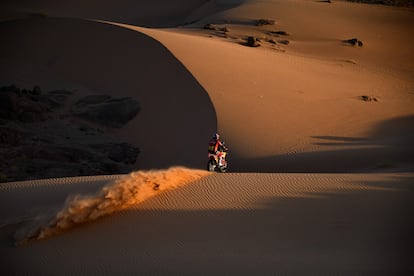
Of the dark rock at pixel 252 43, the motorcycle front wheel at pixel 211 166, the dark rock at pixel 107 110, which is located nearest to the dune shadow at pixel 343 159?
the motorcycle front wheel at pixel 211 166

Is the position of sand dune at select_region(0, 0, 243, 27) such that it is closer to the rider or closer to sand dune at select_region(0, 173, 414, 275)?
the rider

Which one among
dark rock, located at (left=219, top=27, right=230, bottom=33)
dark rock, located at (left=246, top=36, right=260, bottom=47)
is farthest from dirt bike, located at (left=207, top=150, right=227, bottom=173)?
dark rock, located at (left=219, top=27, right=230, bottom=33)

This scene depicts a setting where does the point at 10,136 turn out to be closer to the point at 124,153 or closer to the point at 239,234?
the point at 124,153

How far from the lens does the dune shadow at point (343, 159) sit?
10492mm

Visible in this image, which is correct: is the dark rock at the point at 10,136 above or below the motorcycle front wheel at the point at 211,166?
below

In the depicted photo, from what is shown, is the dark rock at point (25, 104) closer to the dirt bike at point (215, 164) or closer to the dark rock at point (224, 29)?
the dirt bike at point (215, 164)

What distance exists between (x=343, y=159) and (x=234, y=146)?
220 cm

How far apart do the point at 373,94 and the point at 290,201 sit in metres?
10.6

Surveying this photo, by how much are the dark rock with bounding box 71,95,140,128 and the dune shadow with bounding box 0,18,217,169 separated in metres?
0.21

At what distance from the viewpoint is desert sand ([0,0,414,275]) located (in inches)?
186

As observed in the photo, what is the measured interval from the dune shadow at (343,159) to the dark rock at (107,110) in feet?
10.1

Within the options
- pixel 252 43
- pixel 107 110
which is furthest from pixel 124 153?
pixel 252 43

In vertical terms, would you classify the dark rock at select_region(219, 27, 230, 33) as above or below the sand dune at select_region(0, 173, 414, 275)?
above

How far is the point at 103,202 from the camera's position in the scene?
17.8 ft
